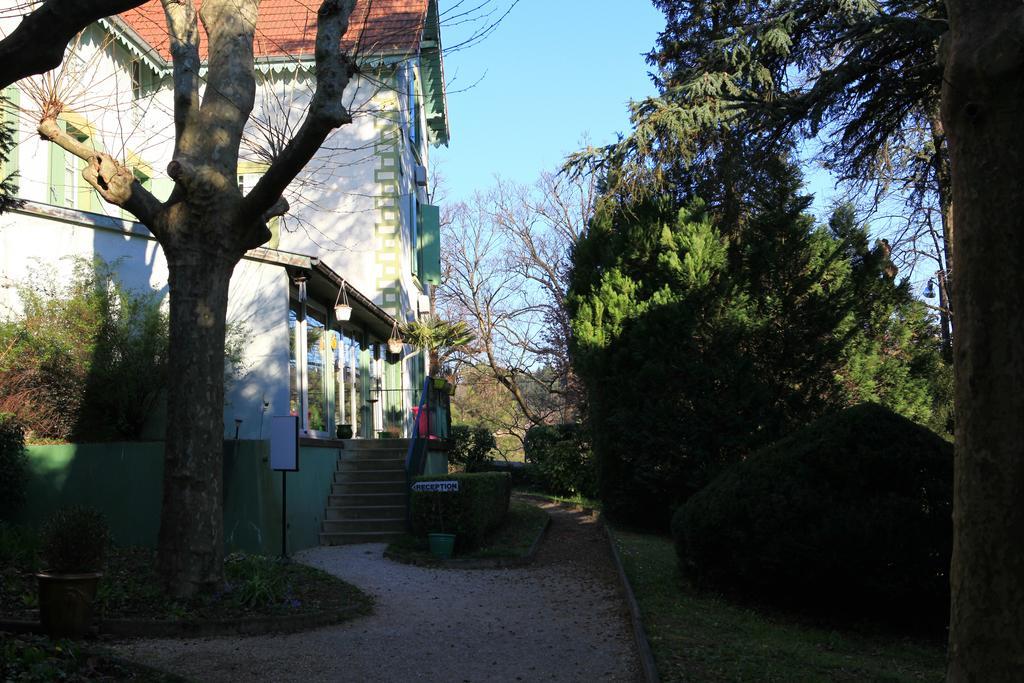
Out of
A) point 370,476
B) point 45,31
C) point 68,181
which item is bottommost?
point 370,476

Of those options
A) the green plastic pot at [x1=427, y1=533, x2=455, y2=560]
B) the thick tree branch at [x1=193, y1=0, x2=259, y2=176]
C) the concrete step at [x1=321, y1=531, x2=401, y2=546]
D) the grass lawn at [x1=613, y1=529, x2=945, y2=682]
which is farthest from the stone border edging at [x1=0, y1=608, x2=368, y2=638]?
the concrete step at [x1=321, y1=531, x2=401, y2=546]

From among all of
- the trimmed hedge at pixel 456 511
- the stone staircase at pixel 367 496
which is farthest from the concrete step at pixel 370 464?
the trimmed hedge at pixel 456 511

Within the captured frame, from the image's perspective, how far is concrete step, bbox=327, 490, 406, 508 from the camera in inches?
609

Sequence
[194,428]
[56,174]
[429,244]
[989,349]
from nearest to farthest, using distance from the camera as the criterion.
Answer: [989,349], [194,428], [56,174], [429,244]

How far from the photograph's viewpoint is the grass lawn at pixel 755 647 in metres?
6.36

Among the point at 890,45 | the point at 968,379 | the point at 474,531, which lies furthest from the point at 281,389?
the point at 968,379

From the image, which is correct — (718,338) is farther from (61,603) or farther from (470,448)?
(470,448)

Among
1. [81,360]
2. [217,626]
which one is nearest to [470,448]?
[81,360]

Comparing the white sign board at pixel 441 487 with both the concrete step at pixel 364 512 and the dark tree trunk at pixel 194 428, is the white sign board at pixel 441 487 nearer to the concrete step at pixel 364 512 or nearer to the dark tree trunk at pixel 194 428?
the concrete step at pixel 364 512

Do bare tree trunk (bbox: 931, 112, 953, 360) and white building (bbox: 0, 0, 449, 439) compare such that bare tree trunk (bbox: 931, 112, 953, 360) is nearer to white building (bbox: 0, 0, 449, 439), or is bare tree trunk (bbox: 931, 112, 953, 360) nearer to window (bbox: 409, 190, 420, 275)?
white building (bbox: 0, 0, 449, 439)

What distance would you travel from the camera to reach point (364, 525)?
14.9 meters

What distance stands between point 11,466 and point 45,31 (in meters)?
8.39

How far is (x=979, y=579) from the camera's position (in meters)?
4.25

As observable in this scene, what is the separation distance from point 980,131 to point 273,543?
10.6 meters
